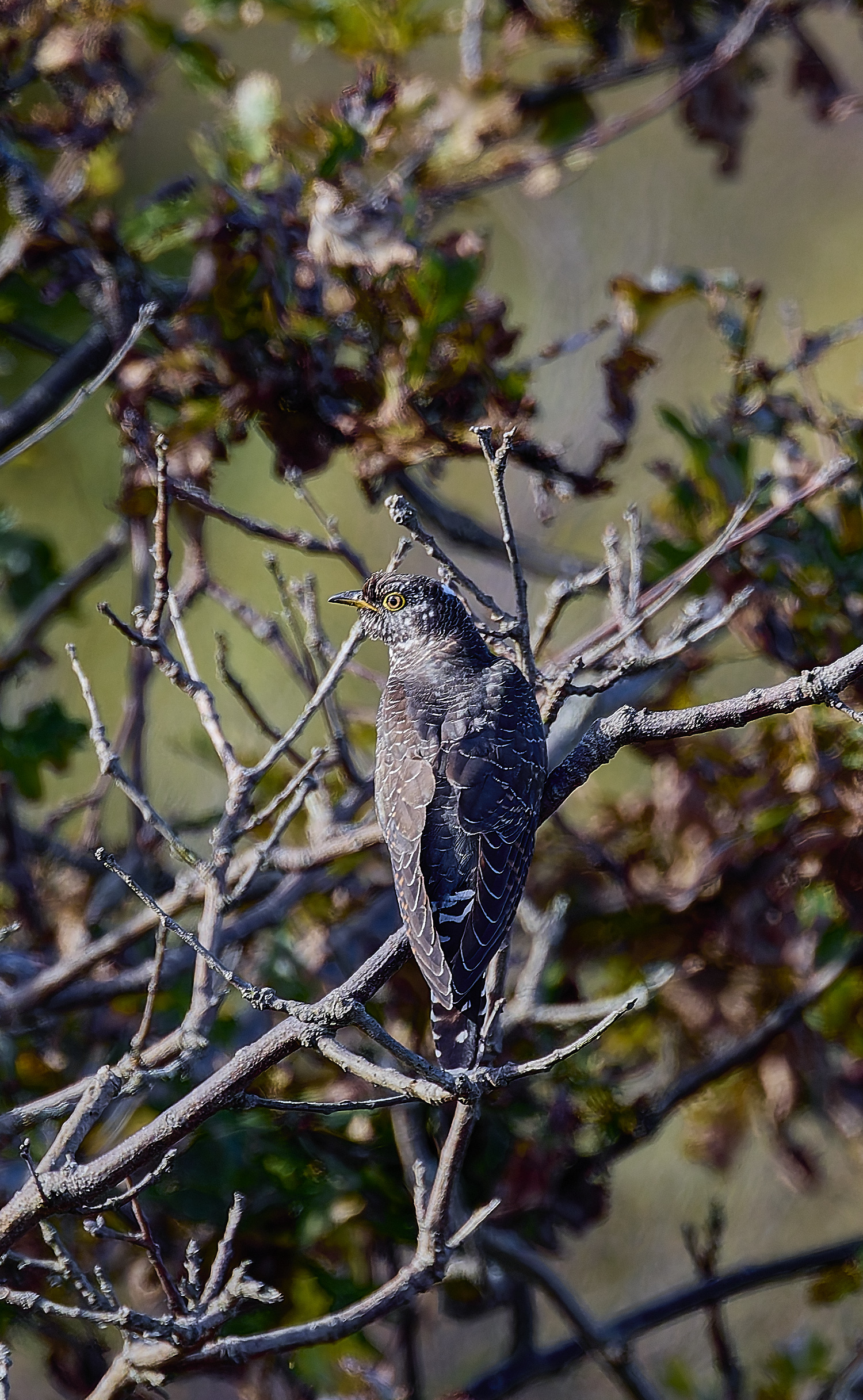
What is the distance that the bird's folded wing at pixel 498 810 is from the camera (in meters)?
2.68

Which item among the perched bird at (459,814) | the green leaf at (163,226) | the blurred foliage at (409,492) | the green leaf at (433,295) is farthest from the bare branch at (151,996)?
the green leaf at (163,226)

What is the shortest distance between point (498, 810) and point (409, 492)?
135 centimetres

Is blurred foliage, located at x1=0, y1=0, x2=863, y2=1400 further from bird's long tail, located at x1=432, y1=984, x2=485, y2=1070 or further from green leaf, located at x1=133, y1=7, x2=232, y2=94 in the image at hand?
bird's long tail, located at x1=432, y1=984, x2=485, y2=1070

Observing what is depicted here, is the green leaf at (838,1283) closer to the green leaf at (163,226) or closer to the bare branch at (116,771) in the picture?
the bare branch at (116,771)

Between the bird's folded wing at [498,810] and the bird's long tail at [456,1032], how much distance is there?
81 millimetres

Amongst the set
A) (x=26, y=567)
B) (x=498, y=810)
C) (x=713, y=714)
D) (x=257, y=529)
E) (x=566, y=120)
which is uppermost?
(x=566, y=120)

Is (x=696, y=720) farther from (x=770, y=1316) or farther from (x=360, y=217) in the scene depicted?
(x=770, y=1316)

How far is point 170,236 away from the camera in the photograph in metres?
3.72

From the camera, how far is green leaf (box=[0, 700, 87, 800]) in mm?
3590

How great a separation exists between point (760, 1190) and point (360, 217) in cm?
434

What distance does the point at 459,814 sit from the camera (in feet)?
9.41

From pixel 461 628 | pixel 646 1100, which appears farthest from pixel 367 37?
pixel 646 1100

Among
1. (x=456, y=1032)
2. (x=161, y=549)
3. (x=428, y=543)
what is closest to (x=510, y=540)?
(x=428, y=543)

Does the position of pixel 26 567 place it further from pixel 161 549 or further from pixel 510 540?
pixel 510 540
